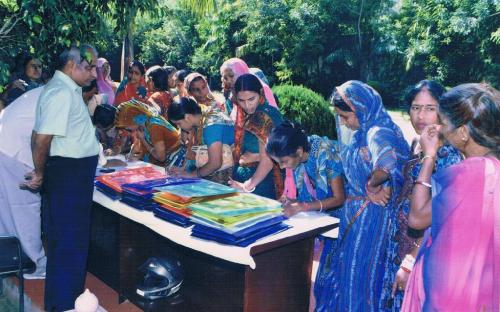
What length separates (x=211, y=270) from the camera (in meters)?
2.81

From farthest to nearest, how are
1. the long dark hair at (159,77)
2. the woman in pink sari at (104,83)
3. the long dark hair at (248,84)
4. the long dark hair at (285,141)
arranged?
the woman in pink sari at (104,83), the long dark hair at (159,77), the long dark hair at (248,84), the long dark hair at (285,141)

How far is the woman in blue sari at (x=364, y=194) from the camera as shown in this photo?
2.46 m

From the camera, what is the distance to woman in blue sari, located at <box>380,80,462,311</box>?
7.61 feet

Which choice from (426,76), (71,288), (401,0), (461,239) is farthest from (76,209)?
(401,0)

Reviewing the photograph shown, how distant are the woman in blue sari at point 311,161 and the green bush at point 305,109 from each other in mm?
4689

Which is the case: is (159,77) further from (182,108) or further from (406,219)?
(406,219)

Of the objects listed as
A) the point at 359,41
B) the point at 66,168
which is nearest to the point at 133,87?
the point at 66,168

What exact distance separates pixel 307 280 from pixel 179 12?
93.2 feet

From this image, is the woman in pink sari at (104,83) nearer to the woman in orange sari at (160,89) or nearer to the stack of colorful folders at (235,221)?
the woman in orange sari at (160,89)

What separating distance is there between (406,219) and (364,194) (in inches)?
10.5

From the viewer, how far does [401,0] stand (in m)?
26.9

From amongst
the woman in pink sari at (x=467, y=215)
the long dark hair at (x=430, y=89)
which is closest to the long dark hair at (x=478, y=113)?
the woman in pink sari at (x=467, y=215)

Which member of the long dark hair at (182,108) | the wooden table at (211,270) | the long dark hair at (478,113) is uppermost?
the long dark hair at (478,113)

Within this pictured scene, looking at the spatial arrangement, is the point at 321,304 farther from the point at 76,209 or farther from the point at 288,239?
the point at 76,209
